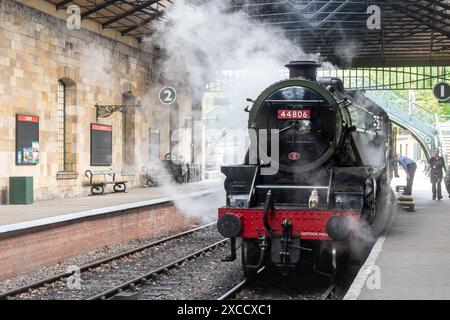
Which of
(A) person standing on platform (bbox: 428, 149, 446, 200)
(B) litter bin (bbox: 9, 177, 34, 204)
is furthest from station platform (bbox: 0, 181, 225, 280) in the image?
(A) person standing on platform (bbox: 428, 149, 446, 200)

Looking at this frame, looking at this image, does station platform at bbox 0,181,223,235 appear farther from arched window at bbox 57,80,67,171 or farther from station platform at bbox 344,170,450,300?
station platform at bbox 344,170,450,300

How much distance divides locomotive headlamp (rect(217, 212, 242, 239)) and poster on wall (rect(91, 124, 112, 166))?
1059 cm

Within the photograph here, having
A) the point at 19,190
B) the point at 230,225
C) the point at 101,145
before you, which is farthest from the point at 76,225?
the point at 101,145

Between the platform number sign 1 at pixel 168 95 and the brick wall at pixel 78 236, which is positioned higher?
the platform number sign 1 at pixel 168 95

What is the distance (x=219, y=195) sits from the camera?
1795 centimetres

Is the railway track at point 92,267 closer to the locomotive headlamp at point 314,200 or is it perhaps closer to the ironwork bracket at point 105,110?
the locomotive headlamp at point 314,200

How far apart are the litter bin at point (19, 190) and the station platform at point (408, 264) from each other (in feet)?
24.0

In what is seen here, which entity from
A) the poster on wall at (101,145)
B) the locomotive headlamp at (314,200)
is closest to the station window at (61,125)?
the poster on wall at (101,145)

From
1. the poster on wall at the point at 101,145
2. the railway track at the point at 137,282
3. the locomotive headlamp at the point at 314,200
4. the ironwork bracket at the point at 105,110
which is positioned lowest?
the railway track at the point at 137,282

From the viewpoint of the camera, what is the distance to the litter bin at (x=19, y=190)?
→ 13719 mm

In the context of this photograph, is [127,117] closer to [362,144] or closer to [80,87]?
[80,87]

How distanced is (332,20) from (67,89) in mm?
6909
